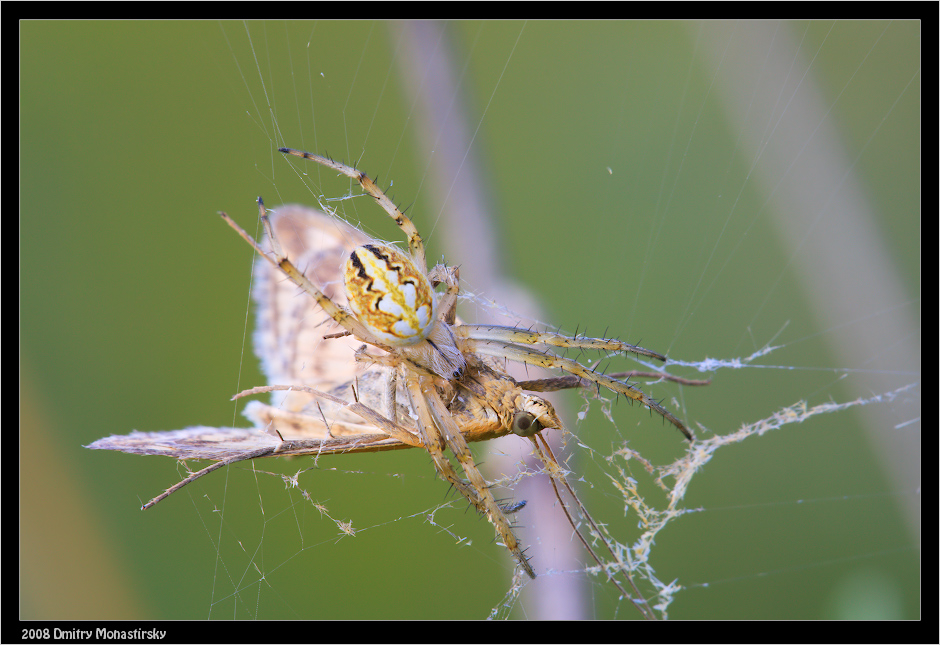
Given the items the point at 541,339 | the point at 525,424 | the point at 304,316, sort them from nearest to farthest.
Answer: the point at 525,424 < the point at 541,339 < the point at 304,316

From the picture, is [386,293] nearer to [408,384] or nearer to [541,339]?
[408,384]

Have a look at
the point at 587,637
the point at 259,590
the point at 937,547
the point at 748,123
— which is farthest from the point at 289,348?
the point at 937,547

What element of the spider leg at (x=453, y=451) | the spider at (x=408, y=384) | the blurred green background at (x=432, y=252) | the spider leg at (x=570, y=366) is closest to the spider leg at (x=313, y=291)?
the spider at (x=408, y=384)

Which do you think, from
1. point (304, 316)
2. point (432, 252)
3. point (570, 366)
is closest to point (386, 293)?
point (570, 366)

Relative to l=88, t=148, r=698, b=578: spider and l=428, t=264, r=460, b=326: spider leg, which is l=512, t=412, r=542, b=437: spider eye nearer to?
l=88, t=148, r=698, b=578: spider

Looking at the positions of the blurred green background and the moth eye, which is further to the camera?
the blurred green background

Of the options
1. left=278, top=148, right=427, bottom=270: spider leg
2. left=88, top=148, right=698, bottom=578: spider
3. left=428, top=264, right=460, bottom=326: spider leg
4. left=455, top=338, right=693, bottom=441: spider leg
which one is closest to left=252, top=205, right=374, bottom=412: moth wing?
left=88, top=148, right=698, bottom=578: spider

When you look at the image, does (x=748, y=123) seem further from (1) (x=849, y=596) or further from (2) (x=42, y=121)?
(2) (x=42, y=121)

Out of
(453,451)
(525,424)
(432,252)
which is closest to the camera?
(525,424)
